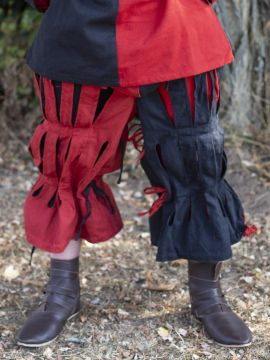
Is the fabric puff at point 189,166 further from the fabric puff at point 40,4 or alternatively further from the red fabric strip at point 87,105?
the fabric puff at point 40,4

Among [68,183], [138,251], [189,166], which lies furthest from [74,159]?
[138,251]

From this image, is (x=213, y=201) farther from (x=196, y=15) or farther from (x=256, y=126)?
(x=256, y=126)

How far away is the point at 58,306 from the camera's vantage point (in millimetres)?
2195

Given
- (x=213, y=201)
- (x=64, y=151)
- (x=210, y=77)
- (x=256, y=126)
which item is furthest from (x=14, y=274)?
(x=256, y=126)

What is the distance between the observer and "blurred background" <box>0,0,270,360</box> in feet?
7.11

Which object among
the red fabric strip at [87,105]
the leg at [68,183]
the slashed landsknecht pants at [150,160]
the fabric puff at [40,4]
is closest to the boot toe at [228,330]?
the slashed landsknecht pants at [150,160]

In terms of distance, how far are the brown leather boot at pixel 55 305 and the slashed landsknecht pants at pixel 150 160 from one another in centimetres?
14

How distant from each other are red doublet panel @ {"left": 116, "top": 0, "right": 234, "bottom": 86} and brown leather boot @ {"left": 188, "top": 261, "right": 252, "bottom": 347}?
63cm

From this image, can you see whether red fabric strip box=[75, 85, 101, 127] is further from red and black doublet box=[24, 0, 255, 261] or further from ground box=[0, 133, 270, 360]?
ground box=[0, 133, 270, 360]

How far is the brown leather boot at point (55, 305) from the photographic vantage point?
2141 mm

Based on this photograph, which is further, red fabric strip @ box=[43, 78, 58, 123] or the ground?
the ground

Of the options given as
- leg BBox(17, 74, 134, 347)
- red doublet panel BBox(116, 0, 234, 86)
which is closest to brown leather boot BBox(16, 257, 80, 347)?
leg BBox(17, 74, 134, 347)

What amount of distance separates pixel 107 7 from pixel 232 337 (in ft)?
3.35

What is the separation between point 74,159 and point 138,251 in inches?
33.2
